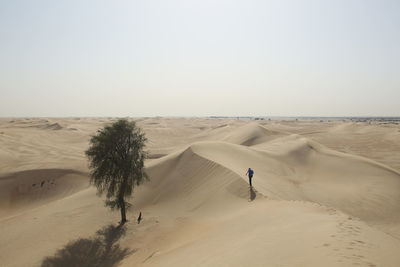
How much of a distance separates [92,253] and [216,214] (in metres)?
6.54

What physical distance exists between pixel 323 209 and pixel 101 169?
1182cm

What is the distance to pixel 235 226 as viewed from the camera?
10.3 meters

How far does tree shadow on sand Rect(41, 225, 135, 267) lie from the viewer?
11203mm

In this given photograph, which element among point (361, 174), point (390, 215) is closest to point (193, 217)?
point (390, 215)

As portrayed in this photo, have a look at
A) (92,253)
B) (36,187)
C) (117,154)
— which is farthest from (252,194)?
(36,187)

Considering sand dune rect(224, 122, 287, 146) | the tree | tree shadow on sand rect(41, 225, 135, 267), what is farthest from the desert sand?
sand dune rect(224, 122, 287, 146)

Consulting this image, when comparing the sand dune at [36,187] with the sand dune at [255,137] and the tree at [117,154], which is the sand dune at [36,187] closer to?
the tree at [117,154]

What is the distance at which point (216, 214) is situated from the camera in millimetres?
13344

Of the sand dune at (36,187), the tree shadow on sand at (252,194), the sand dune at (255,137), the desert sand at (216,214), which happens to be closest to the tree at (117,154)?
the desert sand at (216,214)

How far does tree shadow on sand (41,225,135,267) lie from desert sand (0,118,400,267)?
1.9 inches

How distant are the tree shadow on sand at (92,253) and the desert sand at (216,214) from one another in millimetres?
49

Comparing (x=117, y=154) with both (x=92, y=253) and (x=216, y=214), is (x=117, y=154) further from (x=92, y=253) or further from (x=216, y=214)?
(x=216, y=214)

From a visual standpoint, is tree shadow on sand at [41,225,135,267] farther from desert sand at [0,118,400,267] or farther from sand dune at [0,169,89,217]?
sand dune at [0,169,89,217]

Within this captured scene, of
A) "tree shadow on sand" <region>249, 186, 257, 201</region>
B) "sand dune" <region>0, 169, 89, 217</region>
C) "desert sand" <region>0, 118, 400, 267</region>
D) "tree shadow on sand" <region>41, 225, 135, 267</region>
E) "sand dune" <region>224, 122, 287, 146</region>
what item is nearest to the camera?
"desert sand" <region>0, 118, 400, 267</region>
